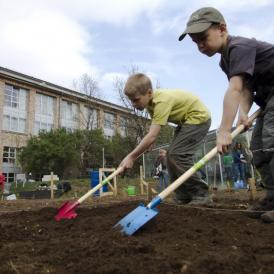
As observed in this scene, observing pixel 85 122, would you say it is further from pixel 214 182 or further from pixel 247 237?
pixel 247 237

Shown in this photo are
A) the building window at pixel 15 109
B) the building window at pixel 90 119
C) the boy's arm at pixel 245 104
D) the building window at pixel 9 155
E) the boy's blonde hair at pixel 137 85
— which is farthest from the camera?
the building window at pixel 90 119

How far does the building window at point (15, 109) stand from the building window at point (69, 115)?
5587 millimetres

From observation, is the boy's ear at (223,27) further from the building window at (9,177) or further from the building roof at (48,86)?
the building window at (9,177)

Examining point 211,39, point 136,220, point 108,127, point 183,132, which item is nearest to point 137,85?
point 183,132

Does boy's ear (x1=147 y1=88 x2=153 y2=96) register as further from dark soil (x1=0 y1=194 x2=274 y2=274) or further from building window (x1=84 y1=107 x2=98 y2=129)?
building window (x1=84 y1=107 x2=98 y2=129)

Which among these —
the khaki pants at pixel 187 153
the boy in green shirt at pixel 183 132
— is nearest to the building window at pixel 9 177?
the boy in green shirt at pixel 183 132

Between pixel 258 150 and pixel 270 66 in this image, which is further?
pixel 258 150

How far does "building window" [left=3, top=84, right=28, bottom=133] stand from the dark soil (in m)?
35.5

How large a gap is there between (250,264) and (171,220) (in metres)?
1.46

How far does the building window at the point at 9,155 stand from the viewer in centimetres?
3666

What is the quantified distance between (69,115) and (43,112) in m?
3.97

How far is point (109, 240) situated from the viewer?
2.63m

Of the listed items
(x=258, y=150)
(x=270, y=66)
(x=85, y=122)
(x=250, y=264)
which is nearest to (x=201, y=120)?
(x=258, y=150)

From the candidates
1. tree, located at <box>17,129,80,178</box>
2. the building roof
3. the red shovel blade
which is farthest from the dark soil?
tree, located at <box>17,129,80,178</box>
